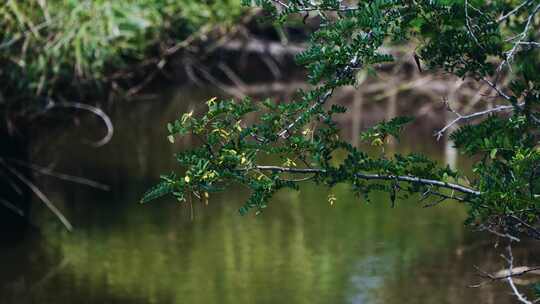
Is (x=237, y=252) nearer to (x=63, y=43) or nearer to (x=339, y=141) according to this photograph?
(x=63, y=43)

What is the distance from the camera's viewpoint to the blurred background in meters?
5.31

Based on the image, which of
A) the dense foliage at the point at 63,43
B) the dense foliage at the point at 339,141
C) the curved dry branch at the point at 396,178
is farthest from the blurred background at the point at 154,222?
the curved dry branch at the point at 396,178

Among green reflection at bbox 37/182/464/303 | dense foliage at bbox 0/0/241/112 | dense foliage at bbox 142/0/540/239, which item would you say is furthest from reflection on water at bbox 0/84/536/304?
dense foliage at bbox 142/0/540/239

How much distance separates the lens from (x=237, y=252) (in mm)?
5965

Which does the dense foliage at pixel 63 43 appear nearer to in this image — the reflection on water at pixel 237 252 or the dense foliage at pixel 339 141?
the reflection on water at pixel 237 252

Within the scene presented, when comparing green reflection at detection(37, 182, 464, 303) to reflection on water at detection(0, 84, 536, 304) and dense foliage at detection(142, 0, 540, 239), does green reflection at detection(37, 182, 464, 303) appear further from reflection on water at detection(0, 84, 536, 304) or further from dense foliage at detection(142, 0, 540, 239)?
dense foliage at detection(142, 0, 540, 239)

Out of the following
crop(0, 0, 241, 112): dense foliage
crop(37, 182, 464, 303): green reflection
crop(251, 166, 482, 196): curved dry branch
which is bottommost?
crop(251, 166, 482, 196): curved dry branch

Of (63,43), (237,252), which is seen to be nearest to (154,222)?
(237,252)

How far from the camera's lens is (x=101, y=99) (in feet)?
21.6

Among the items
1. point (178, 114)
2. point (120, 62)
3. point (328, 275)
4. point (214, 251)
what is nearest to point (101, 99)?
point (120, 62)

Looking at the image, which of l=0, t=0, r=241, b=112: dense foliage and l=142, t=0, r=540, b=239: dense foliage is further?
l=0, t=0, r=241, b=112: dense foliage

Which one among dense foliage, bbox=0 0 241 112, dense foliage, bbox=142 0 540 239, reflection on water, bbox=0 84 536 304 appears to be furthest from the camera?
dense foliage, bbox=0 0 241 112

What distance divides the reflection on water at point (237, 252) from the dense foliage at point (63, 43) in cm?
96

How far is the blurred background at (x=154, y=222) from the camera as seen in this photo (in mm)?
5312
